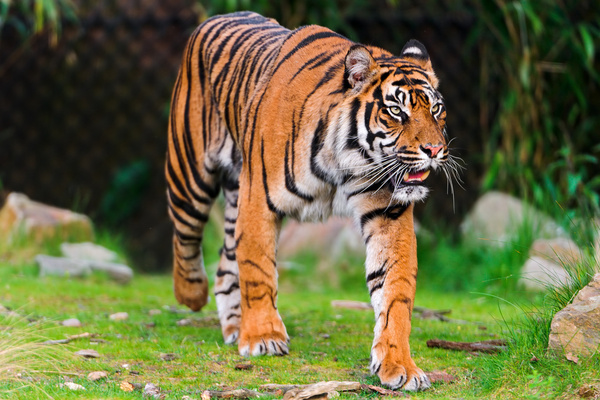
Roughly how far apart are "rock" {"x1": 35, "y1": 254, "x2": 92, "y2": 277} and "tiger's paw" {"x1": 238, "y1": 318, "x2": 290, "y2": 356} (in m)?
2.78

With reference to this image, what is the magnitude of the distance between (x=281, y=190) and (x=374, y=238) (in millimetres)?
487

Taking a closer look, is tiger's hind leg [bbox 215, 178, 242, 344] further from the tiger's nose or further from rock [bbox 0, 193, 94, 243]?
rock [bbox 0, 193, 94, 243]

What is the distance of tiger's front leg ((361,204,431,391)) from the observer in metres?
3.19

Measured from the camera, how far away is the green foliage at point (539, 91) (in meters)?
7.14

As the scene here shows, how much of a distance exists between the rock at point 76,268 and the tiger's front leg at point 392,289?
3284mm

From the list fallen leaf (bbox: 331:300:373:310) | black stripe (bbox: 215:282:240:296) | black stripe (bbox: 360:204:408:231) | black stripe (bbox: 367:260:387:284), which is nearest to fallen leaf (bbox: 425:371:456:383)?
black stripe (bbox: 367:260:387:284)

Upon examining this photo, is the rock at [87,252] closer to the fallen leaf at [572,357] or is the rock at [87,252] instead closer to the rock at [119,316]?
the rock at [119,316]

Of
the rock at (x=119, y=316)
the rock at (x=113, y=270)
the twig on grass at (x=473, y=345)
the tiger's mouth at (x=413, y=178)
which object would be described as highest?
the tiger's mouth at (x=413, y=178)

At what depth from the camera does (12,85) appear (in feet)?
29.5

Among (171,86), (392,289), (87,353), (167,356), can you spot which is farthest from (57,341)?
(171,86)

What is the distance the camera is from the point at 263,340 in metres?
3.70

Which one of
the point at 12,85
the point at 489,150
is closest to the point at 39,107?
the point at 12,85

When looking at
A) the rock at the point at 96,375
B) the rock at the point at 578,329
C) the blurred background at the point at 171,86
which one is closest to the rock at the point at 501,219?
the blurred background at the point at 171,86

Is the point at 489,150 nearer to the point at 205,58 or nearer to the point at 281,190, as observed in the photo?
the point at 205,58
